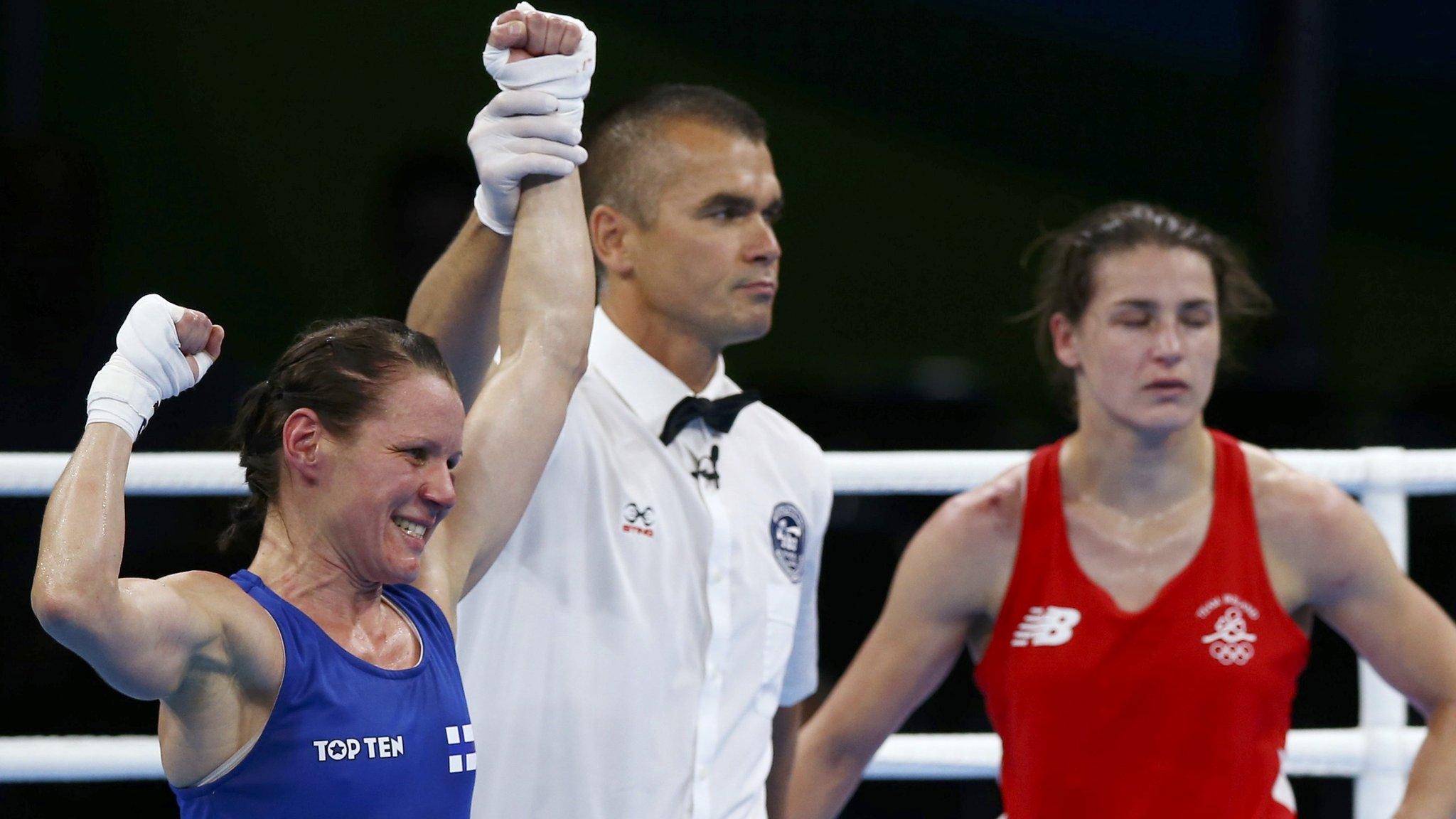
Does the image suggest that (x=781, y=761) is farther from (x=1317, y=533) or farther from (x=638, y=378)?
(x=1317, y=533)

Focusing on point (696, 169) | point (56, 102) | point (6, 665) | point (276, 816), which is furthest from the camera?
point (56, 102)

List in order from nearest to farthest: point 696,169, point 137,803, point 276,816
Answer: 1. point 276,816
2. point 696,169
3. point 137,803

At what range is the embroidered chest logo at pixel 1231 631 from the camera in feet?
7.52

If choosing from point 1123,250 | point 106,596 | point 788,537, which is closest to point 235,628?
point 106,596

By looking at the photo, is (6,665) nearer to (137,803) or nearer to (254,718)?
(137,803)

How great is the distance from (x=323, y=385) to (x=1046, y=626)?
1232 mm

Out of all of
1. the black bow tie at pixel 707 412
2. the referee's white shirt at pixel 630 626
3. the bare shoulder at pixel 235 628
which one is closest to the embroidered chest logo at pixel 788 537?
the referee's white shirt at pixel 630 626

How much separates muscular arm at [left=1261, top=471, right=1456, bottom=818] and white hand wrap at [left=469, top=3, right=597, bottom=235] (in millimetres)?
1227

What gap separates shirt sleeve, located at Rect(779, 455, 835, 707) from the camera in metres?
2.32

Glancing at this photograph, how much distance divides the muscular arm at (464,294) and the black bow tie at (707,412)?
29 cm

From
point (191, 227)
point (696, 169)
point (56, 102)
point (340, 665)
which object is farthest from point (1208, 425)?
point (56, 102)

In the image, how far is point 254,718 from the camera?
1457mm

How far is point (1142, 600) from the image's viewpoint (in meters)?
2.36

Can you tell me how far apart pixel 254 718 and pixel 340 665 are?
9 centimetres
